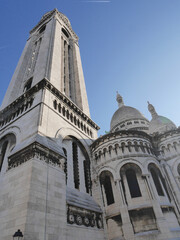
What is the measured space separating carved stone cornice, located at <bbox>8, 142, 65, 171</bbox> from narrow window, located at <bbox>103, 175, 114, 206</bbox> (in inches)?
251

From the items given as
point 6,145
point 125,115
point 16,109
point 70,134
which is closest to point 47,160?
point 70,134

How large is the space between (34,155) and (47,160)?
1.06 metres

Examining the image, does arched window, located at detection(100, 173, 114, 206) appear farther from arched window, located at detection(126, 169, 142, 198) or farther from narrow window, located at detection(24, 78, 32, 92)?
narrow window, located at detection(24, 78, 32, 92)

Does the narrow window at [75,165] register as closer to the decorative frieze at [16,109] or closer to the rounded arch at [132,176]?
the rounded arch at [132,176]

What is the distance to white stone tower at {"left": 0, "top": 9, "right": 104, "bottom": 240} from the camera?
30.7 ft

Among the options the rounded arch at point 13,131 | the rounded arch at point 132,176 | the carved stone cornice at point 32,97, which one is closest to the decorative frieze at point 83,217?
the rounded arch at point 132,176

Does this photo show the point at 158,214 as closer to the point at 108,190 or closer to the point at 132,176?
the point at 132,176

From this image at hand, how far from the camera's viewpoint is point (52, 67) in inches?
858

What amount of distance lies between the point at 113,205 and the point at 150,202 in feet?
10.1

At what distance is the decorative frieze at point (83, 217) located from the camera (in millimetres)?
11916

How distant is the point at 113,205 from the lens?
49.2 ft

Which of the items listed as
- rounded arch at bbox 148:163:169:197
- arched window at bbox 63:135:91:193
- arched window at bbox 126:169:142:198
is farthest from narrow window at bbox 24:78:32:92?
rounded arch at bbox 148:163:169:197

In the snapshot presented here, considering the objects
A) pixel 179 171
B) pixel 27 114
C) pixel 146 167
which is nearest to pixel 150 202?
pixel 146 167

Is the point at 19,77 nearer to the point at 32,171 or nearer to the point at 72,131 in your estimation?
the point at 72,131
